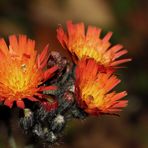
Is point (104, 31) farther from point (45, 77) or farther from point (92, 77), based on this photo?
point (45, 77)

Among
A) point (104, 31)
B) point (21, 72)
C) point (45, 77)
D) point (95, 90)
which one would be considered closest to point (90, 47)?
point (95, 90)

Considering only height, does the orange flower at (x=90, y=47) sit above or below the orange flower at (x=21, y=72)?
above

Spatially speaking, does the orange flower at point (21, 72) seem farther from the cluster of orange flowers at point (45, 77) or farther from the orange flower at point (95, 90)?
the orange flower at point (95, 90)

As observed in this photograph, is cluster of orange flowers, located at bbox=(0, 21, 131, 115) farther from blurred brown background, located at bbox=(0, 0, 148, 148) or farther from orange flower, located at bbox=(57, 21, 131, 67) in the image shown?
blurred brown background, located at bbox=(0, 0, 148, 148)

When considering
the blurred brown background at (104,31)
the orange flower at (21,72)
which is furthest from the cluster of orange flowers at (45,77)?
the blurred brown background at (104,31)

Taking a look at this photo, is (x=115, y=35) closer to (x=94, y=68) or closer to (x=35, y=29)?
(x=35, y=29)

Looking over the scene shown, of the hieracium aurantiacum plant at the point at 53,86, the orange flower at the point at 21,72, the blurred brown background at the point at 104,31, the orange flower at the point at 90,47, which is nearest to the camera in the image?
the orange flower at the point at 21,72

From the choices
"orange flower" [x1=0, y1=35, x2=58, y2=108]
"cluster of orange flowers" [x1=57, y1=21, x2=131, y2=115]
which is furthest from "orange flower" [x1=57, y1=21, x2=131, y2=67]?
"orange flower" [x1=0, y1=35, x2=58, y2=108]
